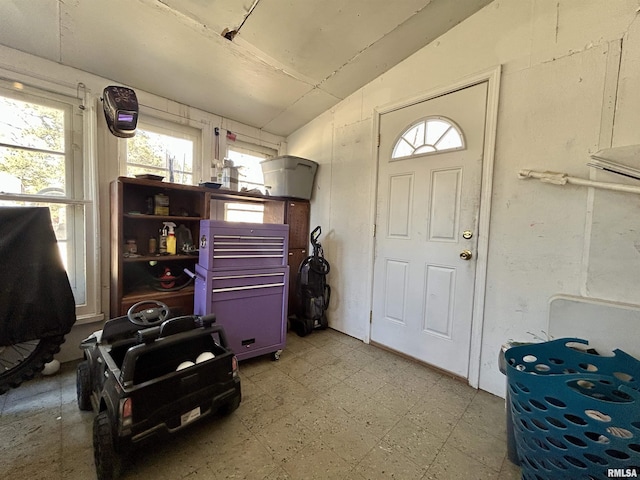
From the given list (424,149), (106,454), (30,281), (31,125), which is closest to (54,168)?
(31,125)

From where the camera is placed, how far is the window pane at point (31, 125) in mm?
1766

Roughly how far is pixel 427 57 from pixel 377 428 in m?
2.69

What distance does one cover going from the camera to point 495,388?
1.80m

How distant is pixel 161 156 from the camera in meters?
2.40

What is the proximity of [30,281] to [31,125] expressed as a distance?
1147mm

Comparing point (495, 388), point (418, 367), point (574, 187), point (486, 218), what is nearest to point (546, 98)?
point (574, 187)

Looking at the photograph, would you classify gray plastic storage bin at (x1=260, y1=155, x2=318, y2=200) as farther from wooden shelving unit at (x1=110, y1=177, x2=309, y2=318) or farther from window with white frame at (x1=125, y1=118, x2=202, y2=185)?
window with white frame at (x1=125, y1=118, x2=202, y2=185)

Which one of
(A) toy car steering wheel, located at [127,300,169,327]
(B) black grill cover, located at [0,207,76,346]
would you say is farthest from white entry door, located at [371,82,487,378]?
(B) black grill cover, located at [0,207,76,346]

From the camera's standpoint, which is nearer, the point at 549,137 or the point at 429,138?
the point at 549,137

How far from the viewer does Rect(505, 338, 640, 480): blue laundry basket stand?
85 cm

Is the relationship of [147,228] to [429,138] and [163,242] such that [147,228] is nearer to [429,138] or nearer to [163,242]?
[163,242]

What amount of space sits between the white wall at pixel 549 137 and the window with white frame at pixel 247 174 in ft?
5.88

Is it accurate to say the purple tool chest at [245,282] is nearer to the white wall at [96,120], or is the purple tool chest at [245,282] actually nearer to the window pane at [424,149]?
the white wall at [96,120]

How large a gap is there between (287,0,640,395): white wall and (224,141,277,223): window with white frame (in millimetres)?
1794
